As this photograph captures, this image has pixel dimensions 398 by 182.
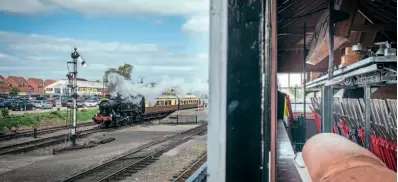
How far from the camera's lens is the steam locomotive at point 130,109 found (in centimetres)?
2100

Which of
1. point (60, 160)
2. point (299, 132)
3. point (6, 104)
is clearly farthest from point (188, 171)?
point (6, 104)

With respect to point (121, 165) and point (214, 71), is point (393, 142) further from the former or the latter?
point (121, 165)

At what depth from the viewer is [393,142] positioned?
4508 millimetres

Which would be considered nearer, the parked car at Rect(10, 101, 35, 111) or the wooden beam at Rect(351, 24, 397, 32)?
the wooden beam at Rect(351, 24, 397, 32)

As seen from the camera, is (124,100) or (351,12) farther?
(124,100)

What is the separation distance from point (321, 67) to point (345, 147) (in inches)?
370

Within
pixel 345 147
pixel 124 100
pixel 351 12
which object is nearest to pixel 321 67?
pixel 351 12

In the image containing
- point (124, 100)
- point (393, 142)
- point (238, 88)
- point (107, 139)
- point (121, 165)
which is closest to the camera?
point (238, 88)

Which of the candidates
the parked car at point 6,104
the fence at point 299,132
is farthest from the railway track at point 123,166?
the parked car at point 6,104

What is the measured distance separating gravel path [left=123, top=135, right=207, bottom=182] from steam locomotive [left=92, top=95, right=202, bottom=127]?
8567 mm

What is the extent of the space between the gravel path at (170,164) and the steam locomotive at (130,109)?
8567 mm

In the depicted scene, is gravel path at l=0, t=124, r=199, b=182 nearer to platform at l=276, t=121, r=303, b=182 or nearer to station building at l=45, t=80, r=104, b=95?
platform at l=276, t=121, r=303, b=182

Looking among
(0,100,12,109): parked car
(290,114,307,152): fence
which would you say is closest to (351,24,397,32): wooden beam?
(290,114,307,152): fence

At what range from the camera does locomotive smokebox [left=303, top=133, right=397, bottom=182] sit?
6.23 ft
